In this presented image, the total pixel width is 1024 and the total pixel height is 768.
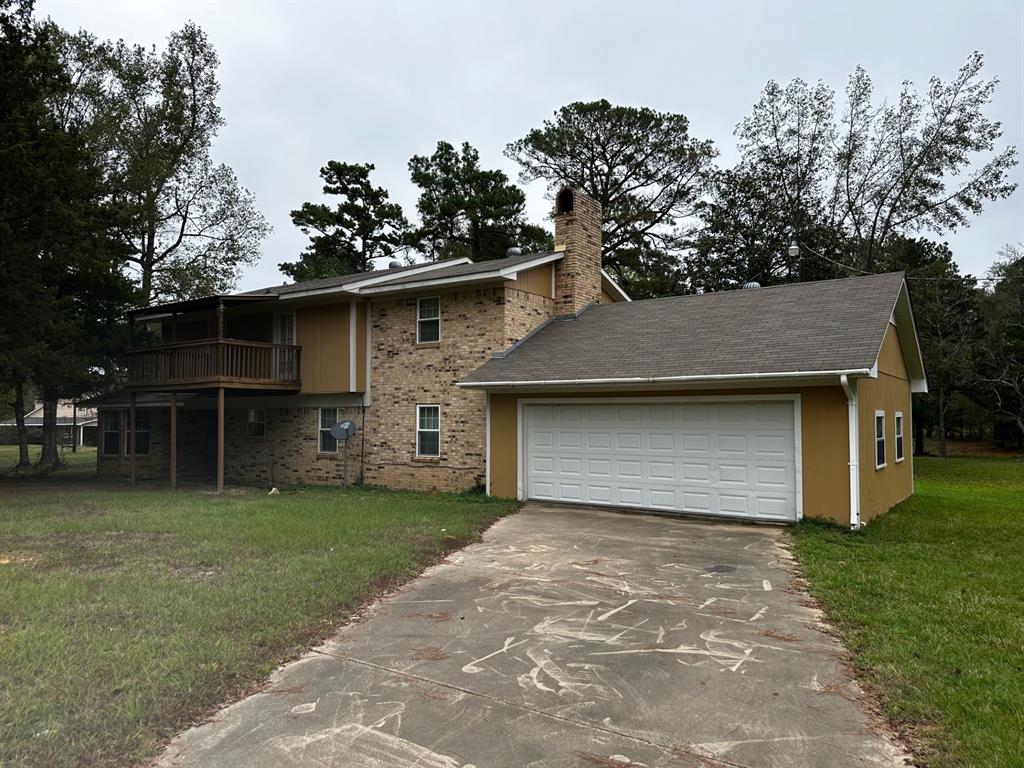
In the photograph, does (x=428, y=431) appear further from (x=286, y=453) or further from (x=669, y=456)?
(x=669, y=456)

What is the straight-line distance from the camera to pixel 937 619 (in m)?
5.46

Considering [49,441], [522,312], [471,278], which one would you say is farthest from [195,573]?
[49,441]

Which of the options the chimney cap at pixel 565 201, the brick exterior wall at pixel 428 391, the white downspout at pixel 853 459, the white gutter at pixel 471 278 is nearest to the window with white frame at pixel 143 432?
the brick exterior wall at pixel 428 391

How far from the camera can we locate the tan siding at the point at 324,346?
1592 centimetres

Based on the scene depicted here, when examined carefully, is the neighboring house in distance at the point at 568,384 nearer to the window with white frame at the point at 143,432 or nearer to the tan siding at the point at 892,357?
the tan siding at the point at 892,357

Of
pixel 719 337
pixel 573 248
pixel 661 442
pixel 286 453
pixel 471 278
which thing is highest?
pixel 573 248

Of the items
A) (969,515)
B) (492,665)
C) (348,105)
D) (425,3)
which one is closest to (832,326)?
(969,515)

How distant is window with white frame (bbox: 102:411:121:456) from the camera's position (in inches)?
824

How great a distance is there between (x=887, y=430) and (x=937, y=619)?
805 centimetres

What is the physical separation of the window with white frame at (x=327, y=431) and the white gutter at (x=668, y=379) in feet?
16.1

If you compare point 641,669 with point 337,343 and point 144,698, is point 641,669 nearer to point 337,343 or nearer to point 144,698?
point 144,698

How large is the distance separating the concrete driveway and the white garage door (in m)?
3.65

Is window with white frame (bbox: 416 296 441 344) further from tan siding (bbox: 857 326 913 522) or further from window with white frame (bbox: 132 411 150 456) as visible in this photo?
window with white frame (bbox: 132 411 150 456)

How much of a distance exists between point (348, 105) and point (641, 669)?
20007mm
